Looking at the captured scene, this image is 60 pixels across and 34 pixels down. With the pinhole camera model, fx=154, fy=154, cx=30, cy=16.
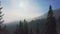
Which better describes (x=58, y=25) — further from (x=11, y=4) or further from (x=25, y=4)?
(x=11, y=4)

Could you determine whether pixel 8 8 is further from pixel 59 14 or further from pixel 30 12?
pixel 59 14

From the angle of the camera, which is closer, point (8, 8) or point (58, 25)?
point (58, 25)

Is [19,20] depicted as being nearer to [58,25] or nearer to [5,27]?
[5,27]

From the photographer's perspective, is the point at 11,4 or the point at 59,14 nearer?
the point at 59,14

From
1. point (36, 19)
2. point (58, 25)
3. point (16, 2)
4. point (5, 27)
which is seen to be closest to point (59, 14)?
point (58, 25)

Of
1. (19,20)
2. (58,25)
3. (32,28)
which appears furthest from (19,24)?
(58,25)

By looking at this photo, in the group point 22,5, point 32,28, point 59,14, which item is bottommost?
point 32,28

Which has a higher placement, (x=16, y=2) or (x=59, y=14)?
(x=16, y=2)

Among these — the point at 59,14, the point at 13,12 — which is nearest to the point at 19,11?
the point at 13,12
